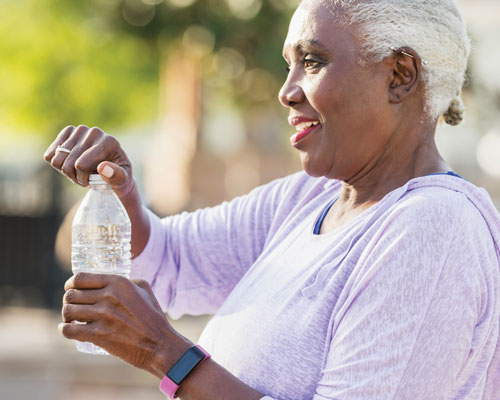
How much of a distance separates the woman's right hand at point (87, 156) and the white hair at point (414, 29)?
74cm

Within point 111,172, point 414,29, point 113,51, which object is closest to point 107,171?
point 111,172

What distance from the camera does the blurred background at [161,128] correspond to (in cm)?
886

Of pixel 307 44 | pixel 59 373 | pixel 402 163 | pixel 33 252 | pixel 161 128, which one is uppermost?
pixel 307 44

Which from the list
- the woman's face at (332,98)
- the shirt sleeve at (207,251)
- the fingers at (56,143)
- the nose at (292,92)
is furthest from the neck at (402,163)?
the fingers at (56,143)

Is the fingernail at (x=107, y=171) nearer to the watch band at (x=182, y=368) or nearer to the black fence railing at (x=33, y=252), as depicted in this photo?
the watch band at (x=182, y=368)

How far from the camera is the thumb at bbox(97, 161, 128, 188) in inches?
95.0

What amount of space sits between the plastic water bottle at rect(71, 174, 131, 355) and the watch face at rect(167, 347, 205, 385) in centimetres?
67

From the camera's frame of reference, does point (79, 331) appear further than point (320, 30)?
No

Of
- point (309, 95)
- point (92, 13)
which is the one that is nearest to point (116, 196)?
point (309, 95)

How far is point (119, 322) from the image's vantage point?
2045 mm

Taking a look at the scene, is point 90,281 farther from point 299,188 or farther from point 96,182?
point 299,188

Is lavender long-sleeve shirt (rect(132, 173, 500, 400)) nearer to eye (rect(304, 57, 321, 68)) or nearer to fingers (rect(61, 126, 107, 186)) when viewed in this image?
eye (rect(304, 57, 321, 68))

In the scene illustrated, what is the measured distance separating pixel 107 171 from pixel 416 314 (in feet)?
3.18

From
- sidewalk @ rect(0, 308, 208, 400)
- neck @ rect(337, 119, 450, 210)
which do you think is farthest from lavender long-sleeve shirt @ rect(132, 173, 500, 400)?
sidewalk @ rect(0, 308, 208, 400)
